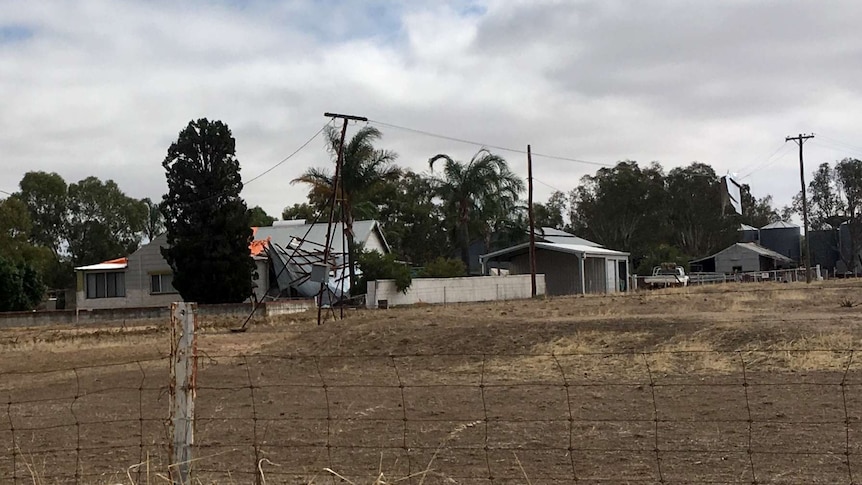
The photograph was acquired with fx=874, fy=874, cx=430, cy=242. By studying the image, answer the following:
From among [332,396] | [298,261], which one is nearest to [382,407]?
[332,396]

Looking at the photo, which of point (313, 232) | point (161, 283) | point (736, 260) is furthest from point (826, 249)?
point (161, 283)

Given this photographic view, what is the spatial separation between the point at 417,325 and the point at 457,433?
14.5 meters

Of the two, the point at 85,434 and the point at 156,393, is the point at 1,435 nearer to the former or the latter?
the point at 85,434

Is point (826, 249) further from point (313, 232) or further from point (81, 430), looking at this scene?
point (81, 430)

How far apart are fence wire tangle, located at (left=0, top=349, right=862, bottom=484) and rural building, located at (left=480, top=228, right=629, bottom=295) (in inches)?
1621

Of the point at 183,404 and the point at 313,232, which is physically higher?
the point at 313,232

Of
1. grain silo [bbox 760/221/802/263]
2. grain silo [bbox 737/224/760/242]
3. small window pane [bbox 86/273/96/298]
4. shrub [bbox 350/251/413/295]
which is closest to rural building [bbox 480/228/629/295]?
shrub [bbox 350/251/413/295]

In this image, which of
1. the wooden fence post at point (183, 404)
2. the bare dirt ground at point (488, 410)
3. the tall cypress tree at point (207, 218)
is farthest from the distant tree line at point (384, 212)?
the wooden fence post at point (183, 404)

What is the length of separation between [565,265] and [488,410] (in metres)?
47.3

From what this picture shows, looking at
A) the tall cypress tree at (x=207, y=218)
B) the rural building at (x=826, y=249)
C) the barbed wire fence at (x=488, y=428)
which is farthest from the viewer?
the rural building at (x=826, y=249)

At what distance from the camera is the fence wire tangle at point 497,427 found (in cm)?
755

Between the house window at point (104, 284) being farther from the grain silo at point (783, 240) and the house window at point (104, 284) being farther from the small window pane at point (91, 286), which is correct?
the grain silo at point (783, 240)

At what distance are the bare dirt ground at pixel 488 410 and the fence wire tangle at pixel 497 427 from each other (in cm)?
4

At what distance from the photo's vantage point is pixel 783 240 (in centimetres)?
9556
